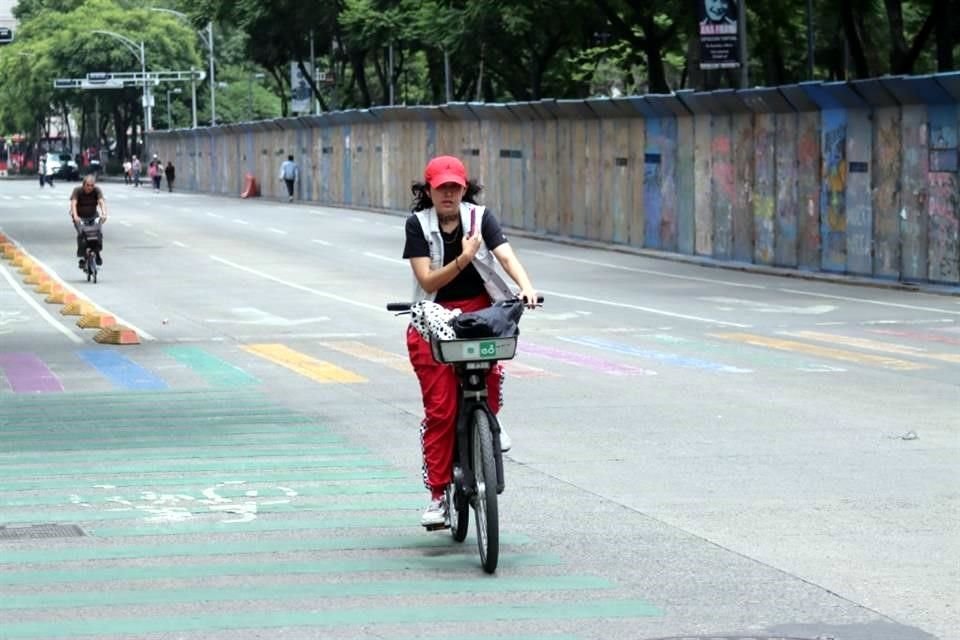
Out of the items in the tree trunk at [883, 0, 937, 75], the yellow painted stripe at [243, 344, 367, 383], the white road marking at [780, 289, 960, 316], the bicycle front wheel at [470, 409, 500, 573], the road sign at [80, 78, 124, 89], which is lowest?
the white road marking at [780, 289, 960, 316]

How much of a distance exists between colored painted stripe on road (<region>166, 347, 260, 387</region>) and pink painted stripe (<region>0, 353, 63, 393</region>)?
1295 mm

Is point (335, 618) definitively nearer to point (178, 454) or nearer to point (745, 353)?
point (178, 454)

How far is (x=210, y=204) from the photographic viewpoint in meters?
72.4

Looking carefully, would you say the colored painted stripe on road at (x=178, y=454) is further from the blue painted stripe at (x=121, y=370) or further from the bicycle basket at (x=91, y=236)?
the bicycle basket at (x=91, y=236)

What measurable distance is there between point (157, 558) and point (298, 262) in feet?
101

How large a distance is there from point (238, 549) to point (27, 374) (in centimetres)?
1002

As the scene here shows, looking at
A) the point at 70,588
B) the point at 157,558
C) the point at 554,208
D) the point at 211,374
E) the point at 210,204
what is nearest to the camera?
the point at 70,588

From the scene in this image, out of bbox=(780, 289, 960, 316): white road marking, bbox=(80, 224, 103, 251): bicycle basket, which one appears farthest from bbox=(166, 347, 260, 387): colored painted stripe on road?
bbox=(80, 224, 103, 251): bicycle basket

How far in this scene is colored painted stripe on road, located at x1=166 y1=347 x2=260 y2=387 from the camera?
17531 mm

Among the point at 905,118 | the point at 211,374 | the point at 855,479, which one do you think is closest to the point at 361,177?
the point at 905,118

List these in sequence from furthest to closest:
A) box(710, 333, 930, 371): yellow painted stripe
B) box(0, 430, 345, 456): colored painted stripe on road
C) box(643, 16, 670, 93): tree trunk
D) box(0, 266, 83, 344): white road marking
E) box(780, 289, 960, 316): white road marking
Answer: box(643, 16, 670, 93): tree trunk, box(780, 289, 960, 316): white road marking, box(0, 266, 83, 344): white road marking, box(710, 333, 930, 371): yellow painted stripe, box(0, 430, 345, 456): colored painted stripe on road

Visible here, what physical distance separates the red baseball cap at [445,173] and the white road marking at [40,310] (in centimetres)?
1420

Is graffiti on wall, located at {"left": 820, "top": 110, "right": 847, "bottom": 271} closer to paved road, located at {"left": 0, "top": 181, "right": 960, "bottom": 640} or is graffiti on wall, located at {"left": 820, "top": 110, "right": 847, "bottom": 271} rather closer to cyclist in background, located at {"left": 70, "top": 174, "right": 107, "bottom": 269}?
paved road, located at {"left": 0, "top": 181, "right": 960, "bottom": 640}

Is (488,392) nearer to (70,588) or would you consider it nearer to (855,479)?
(70,588)
